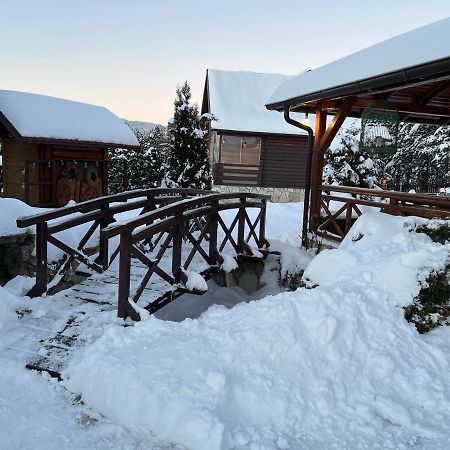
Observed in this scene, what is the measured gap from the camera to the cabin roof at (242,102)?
814 inches

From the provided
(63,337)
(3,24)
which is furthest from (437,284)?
(3,24)

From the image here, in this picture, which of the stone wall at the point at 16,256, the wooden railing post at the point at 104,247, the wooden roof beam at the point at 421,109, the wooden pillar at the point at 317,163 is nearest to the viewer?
the stone wall at the point at 16,256

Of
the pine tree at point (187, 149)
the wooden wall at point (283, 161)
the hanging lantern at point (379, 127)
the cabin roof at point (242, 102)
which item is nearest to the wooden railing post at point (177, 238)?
the hanging lantern at point (379, 127)

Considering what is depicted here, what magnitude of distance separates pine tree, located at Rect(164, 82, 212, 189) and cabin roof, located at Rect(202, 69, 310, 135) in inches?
247

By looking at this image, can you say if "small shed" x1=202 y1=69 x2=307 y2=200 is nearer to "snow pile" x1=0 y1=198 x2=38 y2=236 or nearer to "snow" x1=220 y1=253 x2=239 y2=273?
"snow" x1=220 y1=253 x2=239 y2=273

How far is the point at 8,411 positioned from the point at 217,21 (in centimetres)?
1791

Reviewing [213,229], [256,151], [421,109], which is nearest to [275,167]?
[256,151]

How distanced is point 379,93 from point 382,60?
138 cm

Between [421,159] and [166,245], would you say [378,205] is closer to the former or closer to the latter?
[166,245]

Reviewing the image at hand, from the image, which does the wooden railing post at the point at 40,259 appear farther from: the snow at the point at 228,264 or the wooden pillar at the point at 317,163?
the wooden pillar at the point at 317,163

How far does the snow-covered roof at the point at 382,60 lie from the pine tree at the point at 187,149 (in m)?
5.58

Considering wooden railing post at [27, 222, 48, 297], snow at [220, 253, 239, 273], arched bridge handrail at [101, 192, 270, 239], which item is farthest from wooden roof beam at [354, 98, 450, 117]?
wooden railing post at [27, 222, 48, 297]

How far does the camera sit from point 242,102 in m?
22.3

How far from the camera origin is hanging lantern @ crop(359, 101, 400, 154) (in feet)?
23.0
